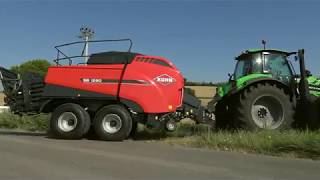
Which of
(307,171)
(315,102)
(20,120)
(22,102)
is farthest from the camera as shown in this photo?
(20,120)

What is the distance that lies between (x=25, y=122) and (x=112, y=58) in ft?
21.1

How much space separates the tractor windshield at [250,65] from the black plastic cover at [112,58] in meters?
3.21

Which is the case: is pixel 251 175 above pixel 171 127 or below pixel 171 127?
below

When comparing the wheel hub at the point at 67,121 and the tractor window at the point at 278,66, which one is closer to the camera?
the wheel hub at the point at 67,121

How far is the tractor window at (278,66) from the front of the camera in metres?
14.9

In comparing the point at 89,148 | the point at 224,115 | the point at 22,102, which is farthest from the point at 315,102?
the point at 22,102

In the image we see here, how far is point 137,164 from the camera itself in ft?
33.7

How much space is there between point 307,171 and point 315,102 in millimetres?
4678

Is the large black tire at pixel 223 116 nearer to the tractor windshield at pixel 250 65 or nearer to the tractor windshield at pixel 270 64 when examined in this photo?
the tractor windshield at pixel 250 65

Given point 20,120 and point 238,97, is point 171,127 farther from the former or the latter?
point 20,120

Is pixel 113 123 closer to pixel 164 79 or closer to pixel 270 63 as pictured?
pixel 164 79

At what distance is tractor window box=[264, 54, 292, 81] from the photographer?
1495 cm

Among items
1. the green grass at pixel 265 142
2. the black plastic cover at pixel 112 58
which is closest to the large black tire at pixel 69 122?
the black plastic cover at pixel 112 58

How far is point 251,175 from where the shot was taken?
9266 millimetres
